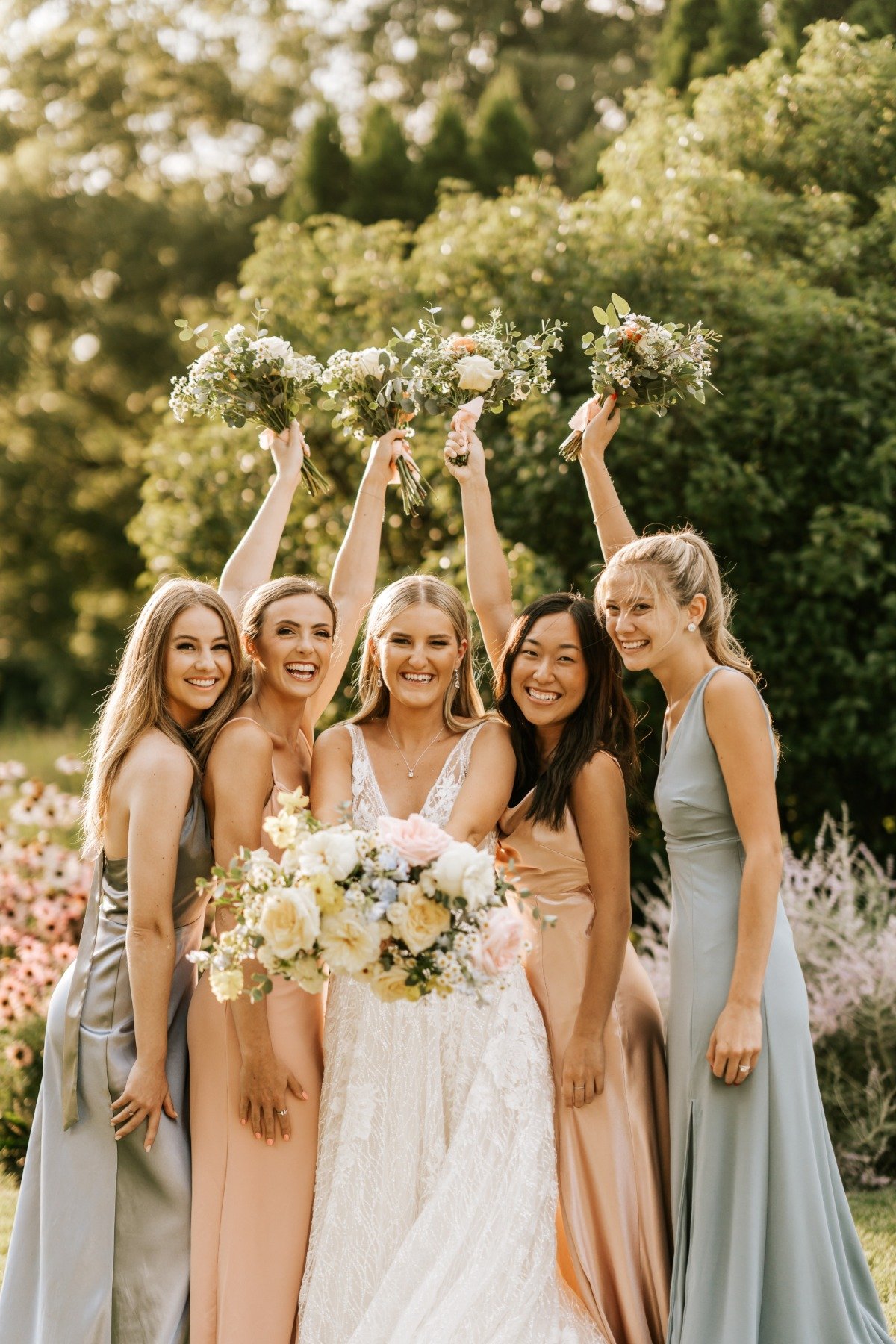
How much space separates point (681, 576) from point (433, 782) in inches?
38.9

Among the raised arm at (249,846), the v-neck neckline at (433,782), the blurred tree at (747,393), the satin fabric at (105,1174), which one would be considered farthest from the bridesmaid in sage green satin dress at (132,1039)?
the blurred tree at (747,393)

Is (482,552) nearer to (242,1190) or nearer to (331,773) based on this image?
(331,773)

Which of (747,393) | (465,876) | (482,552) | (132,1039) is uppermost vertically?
(747,393)

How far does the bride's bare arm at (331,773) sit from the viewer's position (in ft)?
13.0

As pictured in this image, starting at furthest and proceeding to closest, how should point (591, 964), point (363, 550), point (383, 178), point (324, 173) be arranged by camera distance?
point (324, 173) → point (383, 178) → point (363, 550) → point (591, 964)

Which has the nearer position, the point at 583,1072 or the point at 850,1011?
the point at 583,1072

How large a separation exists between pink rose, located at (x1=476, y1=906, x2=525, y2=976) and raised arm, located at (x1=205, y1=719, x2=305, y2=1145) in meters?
0.86

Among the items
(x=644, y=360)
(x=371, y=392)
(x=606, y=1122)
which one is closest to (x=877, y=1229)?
(x=606, y=1122)

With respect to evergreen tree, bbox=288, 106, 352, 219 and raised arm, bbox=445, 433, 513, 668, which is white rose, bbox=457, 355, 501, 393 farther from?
evergreen tree, bbox=288, 106, 352, 219

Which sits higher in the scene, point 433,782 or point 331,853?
point 433,782

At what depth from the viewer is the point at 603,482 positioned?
15.0 feet

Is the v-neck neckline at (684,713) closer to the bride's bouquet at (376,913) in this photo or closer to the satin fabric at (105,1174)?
the bride's bouquet at (376,913)

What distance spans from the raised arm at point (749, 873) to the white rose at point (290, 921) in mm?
1257

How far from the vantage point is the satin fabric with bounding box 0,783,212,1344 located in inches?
148
